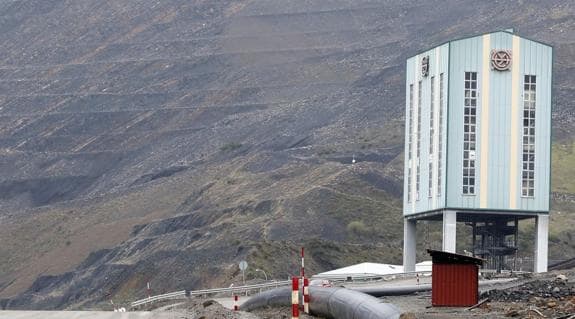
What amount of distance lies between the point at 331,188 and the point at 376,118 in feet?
129

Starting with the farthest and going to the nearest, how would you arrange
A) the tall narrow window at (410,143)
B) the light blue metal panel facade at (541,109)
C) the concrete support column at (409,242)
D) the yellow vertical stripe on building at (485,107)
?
1. the concrete support column at (409,242)
2. the tall narrow window at (410,143)
3. the light blue metal panel facade at (541,109)
4. the yellow vertical stripe on building at (485,107)

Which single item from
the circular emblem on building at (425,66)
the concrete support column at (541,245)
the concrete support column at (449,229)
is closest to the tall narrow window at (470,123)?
the concrete support column at (449,229)

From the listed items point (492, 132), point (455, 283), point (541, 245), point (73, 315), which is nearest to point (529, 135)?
point (492, 132)

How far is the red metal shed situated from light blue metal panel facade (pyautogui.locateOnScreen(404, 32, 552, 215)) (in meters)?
30.5

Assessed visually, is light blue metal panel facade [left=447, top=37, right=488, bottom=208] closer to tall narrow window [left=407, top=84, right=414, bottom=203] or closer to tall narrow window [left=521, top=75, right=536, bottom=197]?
tall narrow window [left=521, top=75, right=536, bottom=197]

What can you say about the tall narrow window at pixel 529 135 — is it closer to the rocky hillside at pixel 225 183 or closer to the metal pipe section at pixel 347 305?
the rocky hillside at pixel 225 183

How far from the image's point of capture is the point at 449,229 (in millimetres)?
73250

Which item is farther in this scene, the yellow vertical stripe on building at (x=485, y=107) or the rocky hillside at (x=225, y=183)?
the rocky hillside at (x=225, y=183)

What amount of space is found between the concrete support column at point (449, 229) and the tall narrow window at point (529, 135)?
4.00 m

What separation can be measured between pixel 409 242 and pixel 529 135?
1021 cm

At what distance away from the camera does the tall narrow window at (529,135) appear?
245 feet

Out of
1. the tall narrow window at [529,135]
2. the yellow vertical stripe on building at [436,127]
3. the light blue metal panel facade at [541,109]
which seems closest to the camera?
the tall narrow window at [529,135]

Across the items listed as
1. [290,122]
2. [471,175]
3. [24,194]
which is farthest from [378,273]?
[24,194]

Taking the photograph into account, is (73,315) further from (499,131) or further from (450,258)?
(499,131)
